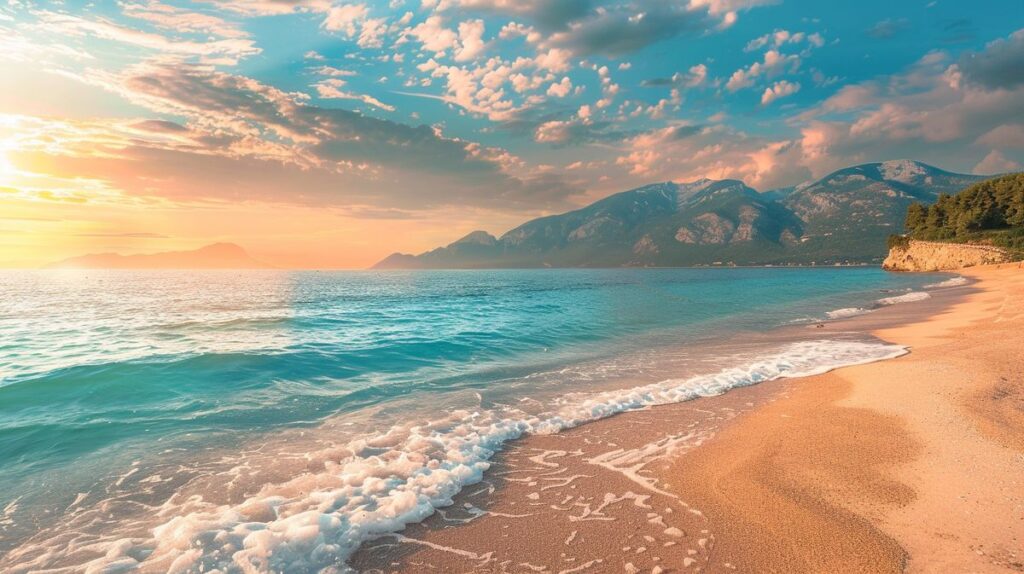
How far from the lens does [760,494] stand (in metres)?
7.16

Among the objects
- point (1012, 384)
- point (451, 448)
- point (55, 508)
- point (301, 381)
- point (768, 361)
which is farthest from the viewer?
point (768, 361)

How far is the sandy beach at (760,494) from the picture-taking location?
18.5ft

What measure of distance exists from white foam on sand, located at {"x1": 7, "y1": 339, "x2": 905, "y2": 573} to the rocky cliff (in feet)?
381

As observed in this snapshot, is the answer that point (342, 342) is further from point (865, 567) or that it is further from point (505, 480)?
point (865, 567)

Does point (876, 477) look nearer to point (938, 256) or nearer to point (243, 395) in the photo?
point (243, 395)

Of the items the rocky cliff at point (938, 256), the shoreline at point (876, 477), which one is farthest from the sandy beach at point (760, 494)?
the rocky cliff at point (938, 256)

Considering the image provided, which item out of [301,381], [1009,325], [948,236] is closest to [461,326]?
[301,381]

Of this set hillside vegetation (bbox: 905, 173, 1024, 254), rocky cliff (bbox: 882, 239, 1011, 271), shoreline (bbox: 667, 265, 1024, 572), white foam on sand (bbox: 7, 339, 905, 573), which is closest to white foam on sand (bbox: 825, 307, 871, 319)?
shoreline (bbox: 667, 265, 1024, 572)

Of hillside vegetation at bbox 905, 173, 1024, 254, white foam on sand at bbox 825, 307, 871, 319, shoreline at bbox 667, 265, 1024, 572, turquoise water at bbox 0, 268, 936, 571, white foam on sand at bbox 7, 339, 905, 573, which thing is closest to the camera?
shoreline at bbox 667, 265, 1024, 572

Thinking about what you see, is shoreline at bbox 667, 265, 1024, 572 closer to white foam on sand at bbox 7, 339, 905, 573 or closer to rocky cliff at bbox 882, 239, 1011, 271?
white foam on sand at bbox 7, 339, 905, 573

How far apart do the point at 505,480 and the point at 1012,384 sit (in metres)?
15.0

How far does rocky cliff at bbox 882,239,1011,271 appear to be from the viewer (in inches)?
3447

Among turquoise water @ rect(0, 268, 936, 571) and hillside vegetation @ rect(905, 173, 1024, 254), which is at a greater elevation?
hillside vegetation @ rect(905, 173, 1024, 254)

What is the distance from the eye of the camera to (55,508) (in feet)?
25.3
